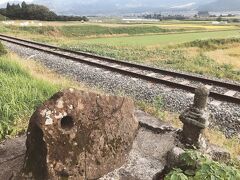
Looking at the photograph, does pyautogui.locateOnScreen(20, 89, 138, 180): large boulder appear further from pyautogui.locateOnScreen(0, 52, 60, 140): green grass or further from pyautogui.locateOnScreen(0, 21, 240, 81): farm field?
pyautogui.locateOnScreen(0, 21, 240, 81): farm field

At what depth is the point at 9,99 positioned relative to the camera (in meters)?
7.11

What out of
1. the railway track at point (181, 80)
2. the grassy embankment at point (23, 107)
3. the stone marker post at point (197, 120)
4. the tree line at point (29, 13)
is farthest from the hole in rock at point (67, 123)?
the tree line at point (29, 13)

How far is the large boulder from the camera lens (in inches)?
165

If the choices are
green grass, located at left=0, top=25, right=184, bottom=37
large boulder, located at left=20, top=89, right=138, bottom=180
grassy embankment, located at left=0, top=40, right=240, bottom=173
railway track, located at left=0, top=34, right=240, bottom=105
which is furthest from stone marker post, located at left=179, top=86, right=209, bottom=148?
green grass, located at left=0, top=25, right=184, bottom=37

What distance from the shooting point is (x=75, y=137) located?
4402 mm

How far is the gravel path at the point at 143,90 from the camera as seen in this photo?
867 centimetres

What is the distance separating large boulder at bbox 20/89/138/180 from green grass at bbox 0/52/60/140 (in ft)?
7.02

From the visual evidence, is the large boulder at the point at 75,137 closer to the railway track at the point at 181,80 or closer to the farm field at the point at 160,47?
the railway track at the point at 181,80

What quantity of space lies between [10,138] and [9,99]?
4.20ft

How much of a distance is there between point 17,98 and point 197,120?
3.64m

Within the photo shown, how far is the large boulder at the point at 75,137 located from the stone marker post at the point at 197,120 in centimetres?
95

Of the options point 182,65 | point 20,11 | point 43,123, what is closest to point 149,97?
point 43,123

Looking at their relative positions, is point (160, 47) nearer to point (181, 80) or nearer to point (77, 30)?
point (181, 80)

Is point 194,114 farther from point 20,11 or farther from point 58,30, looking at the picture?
point 20,11
